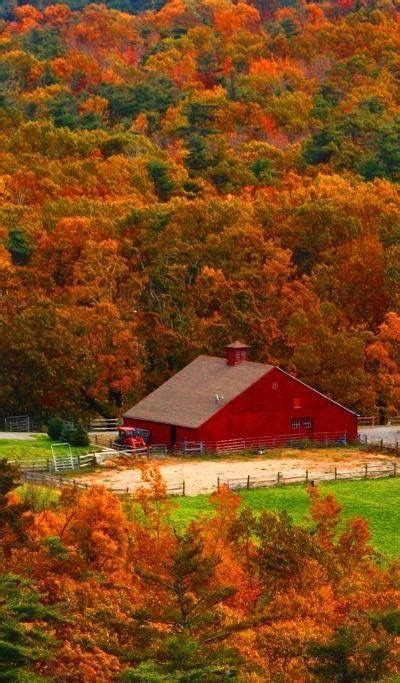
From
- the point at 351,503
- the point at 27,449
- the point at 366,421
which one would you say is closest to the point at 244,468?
the point at 351,503

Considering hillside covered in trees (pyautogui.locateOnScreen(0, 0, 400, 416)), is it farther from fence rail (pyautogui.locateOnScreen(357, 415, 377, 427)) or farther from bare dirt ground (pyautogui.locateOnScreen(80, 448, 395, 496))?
bare dirt ground (pyautogui.locateOnScreen(80, 448, 395, 496))

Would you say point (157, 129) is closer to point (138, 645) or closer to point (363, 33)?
point (363, 33)

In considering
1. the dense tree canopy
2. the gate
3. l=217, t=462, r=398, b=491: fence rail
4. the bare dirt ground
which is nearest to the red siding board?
the bare dirt ground

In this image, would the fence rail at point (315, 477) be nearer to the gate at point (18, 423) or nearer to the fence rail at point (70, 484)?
the fence rail at point (70, 484)

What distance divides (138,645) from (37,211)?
232ft

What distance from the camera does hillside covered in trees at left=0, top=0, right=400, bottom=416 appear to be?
9200 cm

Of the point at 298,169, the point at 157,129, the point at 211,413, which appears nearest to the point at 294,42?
the point at 157,129

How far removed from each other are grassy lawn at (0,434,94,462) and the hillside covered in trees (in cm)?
Answer: 639

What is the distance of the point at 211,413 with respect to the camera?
8181cm

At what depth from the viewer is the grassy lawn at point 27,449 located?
250ft

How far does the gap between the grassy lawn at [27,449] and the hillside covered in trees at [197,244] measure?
21.0ft

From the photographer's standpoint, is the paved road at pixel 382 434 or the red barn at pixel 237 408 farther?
the paved road at pixel 382 434

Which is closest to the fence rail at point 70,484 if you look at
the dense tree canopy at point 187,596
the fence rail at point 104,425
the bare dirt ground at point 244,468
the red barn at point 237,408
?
the bare dirt ground at point 244,468

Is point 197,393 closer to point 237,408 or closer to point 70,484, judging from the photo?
point 237,408
